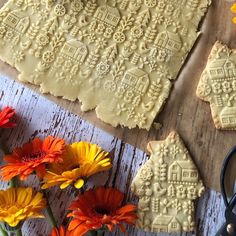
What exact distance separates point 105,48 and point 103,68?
0.12ft

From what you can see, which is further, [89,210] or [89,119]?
[89,119]

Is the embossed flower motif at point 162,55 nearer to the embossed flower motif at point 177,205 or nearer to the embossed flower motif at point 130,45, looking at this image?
the embossed flower motif at point 130,45

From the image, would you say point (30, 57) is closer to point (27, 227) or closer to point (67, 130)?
point (67, 130)

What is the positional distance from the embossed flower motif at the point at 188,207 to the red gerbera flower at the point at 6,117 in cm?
32

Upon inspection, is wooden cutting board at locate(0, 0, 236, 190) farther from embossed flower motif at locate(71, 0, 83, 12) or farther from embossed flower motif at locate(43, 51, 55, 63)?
embossed flower motif at locate(71, 0, 83, 12)

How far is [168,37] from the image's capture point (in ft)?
2.91

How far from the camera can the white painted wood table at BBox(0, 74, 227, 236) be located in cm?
83

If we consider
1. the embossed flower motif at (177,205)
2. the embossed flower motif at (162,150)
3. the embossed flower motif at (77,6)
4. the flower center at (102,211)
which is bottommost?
the flower center at (102,211)

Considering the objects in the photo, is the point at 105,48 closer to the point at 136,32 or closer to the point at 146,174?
the point at 136,32

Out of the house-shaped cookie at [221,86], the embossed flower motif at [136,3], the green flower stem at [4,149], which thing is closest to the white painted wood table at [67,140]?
the green flower stem at [4,149]

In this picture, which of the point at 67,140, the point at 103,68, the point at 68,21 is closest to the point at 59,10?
the point at 68,21

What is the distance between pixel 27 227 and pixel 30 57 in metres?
0.30

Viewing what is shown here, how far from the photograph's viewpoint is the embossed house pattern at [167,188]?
82 cm

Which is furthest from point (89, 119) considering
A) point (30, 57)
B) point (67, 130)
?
point (30, 57)
